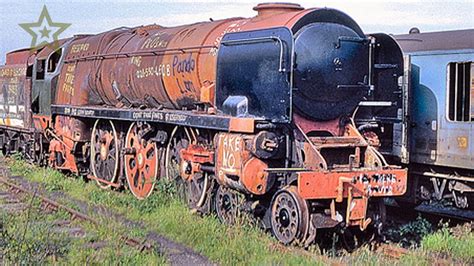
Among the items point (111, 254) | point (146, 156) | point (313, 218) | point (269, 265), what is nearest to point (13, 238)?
point (111, 254)

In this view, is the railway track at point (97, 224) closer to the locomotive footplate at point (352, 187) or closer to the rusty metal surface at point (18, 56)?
the locomotive footplate at point (352, 187)

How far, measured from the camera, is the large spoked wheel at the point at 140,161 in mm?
11547

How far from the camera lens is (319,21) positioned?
8594 millimetres

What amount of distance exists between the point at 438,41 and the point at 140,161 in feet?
18.4

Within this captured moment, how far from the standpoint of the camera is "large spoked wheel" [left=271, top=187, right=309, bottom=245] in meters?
8.01

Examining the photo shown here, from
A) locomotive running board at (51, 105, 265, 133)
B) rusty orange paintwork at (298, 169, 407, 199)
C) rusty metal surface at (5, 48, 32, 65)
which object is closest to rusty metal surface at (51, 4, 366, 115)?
locomotive running board at (51, 105, 265, 133)

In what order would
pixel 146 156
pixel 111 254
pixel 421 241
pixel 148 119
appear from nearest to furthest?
pixel 111 254
pixel 421 241
pixel 148 119
pixel 146 156

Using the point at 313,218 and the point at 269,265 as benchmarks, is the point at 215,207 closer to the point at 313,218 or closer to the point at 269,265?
the point at 313,218

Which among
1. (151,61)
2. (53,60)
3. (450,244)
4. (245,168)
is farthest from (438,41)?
(53,60)

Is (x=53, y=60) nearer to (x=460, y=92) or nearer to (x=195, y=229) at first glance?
(x=195, y=229)

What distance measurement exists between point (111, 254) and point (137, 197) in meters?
4.27

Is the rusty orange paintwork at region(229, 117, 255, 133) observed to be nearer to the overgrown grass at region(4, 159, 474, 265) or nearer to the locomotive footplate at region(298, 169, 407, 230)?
the locomotive footplate at region(298, 169, 407, 230)

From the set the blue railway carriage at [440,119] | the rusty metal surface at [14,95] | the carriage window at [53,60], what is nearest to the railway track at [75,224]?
the carriage window at [53,60]

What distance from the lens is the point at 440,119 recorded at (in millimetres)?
11133
